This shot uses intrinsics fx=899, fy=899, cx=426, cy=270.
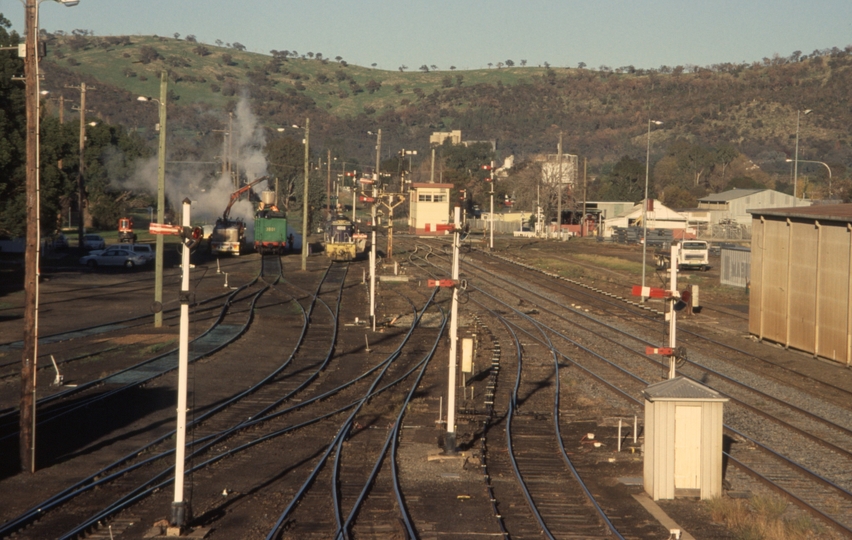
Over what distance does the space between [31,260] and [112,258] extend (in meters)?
37.5

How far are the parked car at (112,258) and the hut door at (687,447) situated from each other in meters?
42.6

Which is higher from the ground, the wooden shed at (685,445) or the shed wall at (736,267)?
the shed wall at (736,267)

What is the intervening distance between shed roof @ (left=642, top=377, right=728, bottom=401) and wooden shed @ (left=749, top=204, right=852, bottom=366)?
1260cm

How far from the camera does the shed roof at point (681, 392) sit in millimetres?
13750

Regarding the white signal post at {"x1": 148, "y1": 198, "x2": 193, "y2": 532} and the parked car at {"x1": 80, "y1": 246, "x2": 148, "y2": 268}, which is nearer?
the white signal post at {"x1": 148, "y1": 198, "x2": 193, "y2": 532}

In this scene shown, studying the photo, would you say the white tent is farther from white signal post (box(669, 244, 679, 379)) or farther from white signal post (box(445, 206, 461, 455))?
white signal post (box(445, 206, 461, 455))

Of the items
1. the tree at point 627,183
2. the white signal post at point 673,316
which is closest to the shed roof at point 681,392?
the white signal post at point 673,316

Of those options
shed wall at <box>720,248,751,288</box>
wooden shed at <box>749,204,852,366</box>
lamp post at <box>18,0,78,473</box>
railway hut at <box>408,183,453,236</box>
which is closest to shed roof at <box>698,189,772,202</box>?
railway hut at <box>408,183,453,236</box>

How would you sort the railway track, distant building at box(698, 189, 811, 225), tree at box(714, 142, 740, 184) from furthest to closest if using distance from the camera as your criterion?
1. tree at box(714, 142, 740, 184)
2. distant building at box(698, 189, 811, 225)
3. the railway track

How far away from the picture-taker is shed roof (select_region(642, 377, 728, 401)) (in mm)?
13750

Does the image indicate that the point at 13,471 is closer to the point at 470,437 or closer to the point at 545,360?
the point at 470,437

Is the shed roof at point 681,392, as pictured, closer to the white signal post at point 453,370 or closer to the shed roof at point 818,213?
the white signal post at point 453,370

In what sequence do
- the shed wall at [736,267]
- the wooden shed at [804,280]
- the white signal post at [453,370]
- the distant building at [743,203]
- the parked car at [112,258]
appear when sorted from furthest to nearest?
the distant building at [743,203], the parked car at [112,258], the shed wall at [736,267], the wooden shed at [804,280], the white signal post at [453,370]

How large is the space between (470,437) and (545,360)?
8.80m
